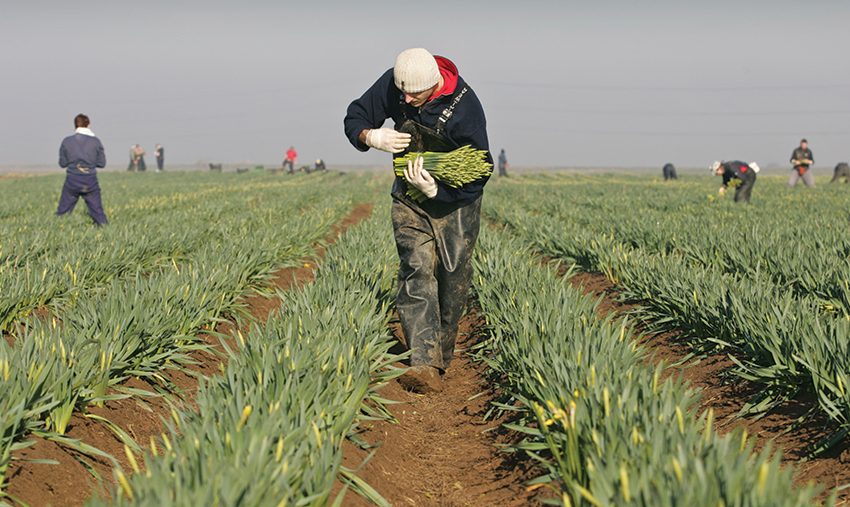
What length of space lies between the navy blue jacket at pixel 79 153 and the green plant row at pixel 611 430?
8.28 metres

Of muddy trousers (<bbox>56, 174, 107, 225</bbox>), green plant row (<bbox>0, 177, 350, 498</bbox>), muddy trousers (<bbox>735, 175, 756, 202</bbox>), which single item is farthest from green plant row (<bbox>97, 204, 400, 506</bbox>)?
muddy trousers (<bbox>735, 175, 756, 202</bbox>)

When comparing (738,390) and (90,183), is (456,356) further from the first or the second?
(90,183)

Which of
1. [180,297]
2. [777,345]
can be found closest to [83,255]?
[180,297]

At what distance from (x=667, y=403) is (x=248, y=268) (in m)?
4.74

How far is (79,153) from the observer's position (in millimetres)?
10602

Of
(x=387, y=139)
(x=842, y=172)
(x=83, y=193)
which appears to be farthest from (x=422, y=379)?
(x=842, y=172)

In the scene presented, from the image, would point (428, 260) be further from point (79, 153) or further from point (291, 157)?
point (291, 157)

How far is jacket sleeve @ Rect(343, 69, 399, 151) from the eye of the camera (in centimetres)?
414

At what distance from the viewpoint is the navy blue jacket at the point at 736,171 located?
14750mm

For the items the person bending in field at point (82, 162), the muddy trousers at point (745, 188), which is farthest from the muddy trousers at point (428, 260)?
the muddy trousers at point (745, 188)

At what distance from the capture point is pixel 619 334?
365cm

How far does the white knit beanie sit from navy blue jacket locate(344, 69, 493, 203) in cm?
17

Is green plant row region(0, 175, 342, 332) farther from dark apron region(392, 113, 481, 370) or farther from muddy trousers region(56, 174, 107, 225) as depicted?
dark apron region(392, 113, 481, 370)

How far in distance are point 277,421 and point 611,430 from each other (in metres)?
1.07
